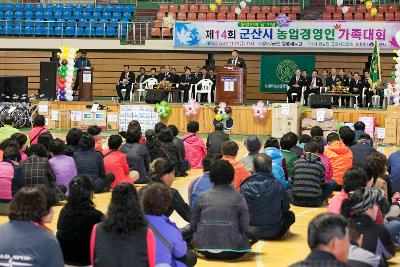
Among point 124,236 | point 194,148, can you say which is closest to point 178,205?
point 124,236

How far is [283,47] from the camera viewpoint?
2753 centimetres

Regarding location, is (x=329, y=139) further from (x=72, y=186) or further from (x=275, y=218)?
(x=72, y=186)

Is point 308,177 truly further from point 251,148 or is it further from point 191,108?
point 191,108

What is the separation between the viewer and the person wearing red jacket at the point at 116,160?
45.8 ft

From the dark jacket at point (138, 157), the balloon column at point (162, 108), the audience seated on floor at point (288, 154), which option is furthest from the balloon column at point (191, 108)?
the audience seated on floor at point (288, 154)

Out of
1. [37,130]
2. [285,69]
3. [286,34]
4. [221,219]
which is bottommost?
[221,219]

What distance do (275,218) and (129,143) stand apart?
5.38 m

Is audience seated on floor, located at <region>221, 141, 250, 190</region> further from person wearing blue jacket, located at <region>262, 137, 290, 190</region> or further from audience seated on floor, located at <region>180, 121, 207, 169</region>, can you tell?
audience seated on floor, located at <region>180, 121, 207, 169</region>

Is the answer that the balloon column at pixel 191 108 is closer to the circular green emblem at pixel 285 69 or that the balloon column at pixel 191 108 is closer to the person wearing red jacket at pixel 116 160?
the circular green emblem at pixel 285 69

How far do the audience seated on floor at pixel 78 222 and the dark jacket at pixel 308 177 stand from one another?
538 centimetres

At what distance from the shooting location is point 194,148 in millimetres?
17547

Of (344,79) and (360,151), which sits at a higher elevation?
(344,79)

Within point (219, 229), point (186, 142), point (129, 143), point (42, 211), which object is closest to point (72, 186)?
point (42, 211)

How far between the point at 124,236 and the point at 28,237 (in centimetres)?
67
